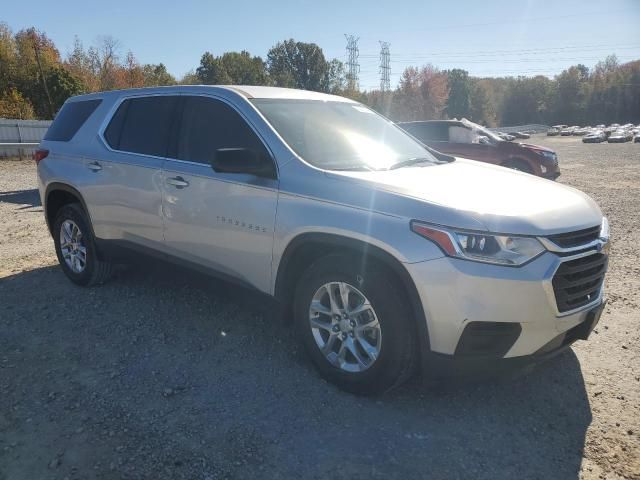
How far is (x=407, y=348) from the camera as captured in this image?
2.95m

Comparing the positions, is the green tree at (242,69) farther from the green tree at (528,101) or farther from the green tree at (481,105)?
the green tree at (528,101)

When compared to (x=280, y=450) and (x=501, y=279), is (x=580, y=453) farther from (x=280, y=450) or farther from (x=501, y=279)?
(x=280, y=450)

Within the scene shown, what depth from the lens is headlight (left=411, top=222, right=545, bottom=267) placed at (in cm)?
267

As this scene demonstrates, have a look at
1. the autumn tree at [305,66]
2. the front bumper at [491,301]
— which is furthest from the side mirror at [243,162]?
the autumn tree at [305,66]

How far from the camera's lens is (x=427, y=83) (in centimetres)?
9081

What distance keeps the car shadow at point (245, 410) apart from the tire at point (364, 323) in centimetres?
15

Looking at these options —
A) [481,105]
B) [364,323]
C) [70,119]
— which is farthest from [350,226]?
[481,105]

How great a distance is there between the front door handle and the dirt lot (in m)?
0.74

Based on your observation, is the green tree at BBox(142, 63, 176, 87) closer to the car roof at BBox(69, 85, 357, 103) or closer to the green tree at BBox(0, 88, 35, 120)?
the green tree at BBox(0, 88, 35, 120)

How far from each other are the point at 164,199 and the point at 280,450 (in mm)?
2258

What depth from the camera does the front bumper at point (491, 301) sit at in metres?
2.65

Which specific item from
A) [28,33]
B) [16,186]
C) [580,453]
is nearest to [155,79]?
[28,33]

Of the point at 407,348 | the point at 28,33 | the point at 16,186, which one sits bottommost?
the point at 16,186

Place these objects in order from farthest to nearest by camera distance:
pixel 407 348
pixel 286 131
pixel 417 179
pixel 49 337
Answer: pixel 49 337 < pixel 286 131 < pixel 417 179 < pixel 407 348
